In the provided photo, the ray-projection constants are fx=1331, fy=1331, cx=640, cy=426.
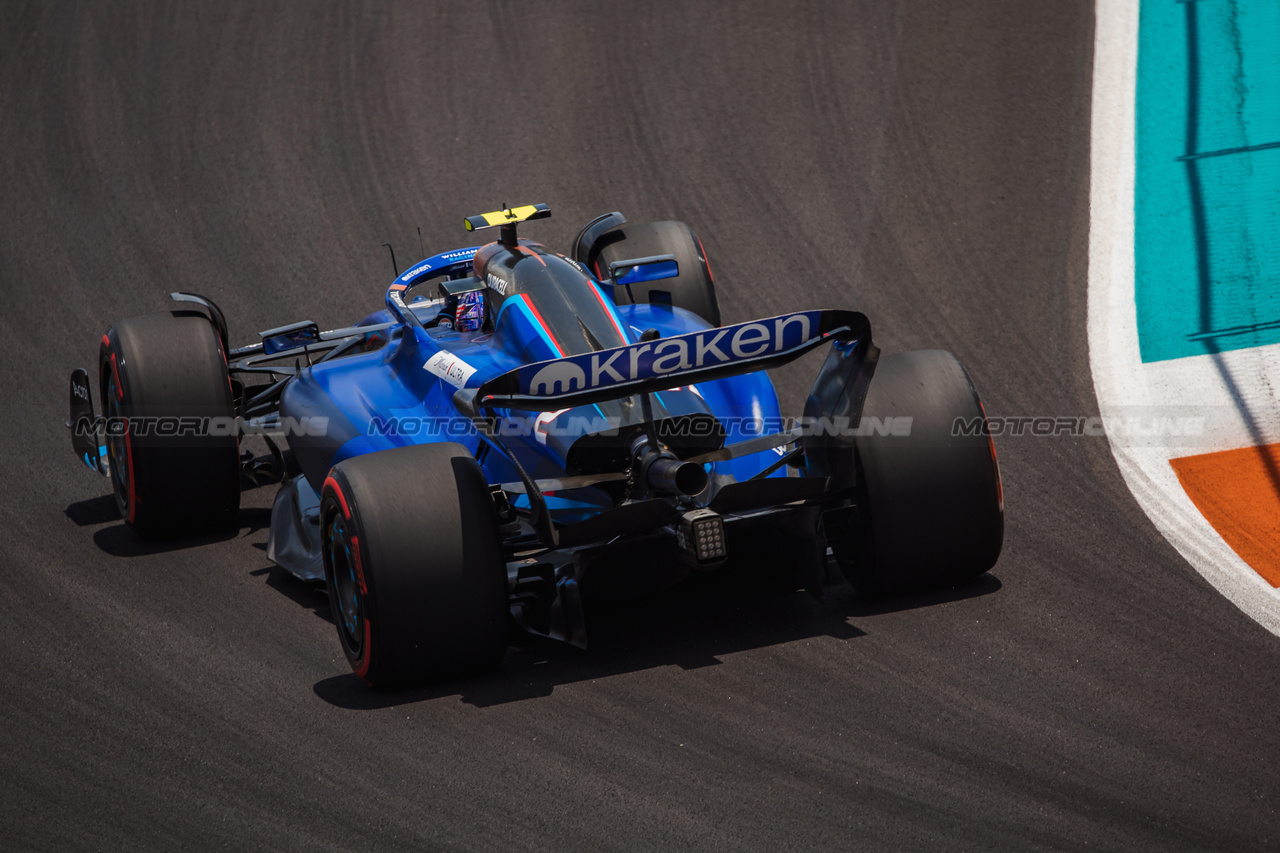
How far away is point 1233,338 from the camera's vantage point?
860cm

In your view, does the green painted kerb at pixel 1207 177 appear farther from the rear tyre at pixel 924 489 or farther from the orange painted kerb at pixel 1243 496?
the rear tyre at pixel 924 489

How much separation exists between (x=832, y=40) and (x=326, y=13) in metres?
5.45

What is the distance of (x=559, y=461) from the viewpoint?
→ 17.8ft

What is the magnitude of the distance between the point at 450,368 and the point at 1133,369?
15.2 feet

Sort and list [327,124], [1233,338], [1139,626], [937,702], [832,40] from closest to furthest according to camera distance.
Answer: [937,702] < [1139,626] < [1233,338] < [327,124] < [832,40]

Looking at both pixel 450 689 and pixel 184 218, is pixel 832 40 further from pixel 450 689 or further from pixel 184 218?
pixel 450 689

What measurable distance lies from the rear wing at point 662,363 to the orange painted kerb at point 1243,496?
2.36 m

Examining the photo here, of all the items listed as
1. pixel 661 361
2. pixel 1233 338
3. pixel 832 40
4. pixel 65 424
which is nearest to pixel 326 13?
pixel 832 40

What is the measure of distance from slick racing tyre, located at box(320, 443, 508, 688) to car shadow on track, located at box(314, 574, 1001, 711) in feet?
0.41

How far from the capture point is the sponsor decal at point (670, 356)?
4844mm

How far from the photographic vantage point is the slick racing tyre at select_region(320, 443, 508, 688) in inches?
193

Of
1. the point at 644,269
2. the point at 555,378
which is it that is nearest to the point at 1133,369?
the point at 644,269

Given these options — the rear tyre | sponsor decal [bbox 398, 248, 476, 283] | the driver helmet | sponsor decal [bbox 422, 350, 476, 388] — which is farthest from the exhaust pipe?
sponsor decal [bbox 398, 248, 476, 283]

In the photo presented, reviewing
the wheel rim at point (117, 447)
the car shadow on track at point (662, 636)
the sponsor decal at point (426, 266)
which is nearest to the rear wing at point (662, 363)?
the car shadow on track at point (662, 636)
